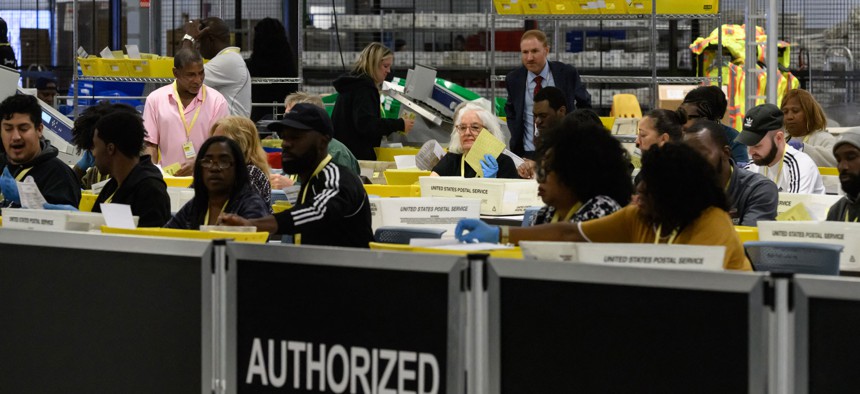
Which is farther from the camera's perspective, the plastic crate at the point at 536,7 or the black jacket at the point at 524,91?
the plastic crate at the point at 536,7

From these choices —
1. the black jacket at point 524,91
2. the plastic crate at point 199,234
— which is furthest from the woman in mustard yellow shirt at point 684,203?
the black jacket at point 524,91

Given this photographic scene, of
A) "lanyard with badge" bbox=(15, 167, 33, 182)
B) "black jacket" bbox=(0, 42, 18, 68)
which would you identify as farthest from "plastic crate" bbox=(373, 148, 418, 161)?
"black jacket" bbox=(0, 42, 18, 68)

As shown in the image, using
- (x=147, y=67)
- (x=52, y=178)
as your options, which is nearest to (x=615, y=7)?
(x=147, y=67)

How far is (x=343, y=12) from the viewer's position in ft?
52.1

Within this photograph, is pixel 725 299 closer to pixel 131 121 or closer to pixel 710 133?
pixel 710 133

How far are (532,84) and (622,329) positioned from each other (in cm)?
668

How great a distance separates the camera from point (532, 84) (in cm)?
970

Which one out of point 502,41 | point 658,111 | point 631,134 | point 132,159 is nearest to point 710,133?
point 658,111

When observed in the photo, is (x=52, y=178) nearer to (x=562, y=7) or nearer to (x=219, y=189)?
(x=219, y=189)

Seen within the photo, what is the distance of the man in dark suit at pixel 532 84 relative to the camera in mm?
9594

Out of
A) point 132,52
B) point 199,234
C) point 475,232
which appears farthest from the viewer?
point 132,52

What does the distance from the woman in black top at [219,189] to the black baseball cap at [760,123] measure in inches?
112

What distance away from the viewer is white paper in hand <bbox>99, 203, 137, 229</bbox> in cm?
438

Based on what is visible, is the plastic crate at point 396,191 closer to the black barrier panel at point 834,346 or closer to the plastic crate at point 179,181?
the plastic crate at point 179,181
